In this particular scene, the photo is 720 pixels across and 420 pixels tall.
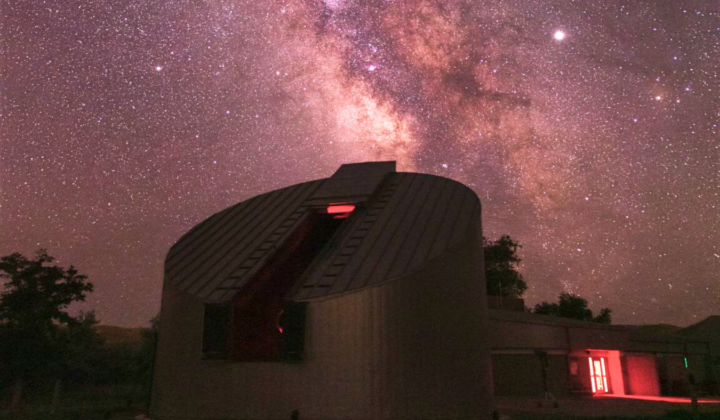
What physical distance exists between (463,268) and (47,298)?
762 inches

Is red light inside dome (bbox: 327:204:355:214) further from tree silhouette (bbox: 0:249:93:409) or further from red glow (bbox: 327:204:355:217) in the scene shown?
tree silhouette (bbox: 0:249:93:409)

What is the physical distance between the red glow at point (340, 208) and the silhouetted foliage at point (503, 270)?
2944 cm

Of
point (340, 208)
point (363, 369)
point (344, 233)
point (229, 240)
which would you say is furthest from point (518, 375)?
point (229, 240)

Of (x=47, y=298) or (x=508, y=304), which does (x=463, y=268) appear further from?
(x=47, y=298)

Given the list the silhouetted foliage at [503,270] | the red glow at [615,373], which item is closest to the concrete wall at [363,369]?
the red glow at [615,373]

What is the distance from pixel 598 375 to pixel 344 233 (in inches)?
683

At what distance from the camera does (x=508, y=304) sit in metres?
26.8

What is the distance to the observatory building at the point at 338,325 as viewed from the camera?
11.2 meters

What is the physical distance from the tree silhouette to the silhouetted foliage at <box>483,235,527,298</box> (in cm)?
3250

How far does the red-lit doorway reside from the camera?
24.0 m

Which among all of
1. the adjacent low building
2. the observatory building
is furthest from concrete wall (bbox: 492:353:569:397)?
the observatory building

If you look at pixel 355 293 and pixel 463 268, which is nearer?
pixel 355 293

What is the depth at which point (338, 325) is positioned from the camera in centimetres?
1137

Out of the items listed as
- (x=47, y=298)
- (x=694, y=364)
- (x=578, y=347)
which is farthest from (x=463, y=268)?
(x=694, y=364)
